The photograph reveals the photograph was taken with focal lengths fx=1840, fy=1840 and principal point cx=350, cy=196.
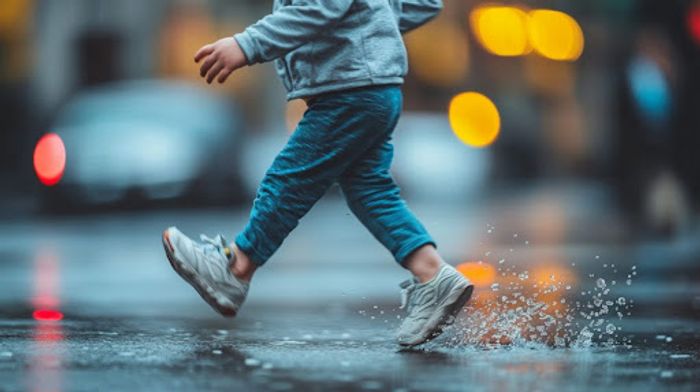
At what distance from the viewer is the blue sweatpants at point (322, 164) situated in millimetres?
6152

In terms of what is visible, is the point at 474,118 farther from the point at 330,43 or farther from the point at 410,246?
the point at 330,43

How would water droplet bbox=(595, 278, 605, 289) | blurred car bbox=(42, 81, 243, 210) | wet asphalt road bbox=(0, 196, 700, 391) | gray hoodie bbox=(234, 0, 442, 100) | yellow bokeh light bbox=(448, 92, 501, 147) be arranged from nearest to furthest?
wet asphalt road bbox=(0, 196, 700, 391) < gray hoodie bbox=(234, 0, 442, 100) < water droplet bbox=(595, 278, 605, 289) < blurred car bbox=(42, 81, 243, 210) < yellow bokeh light bbox=(448, 92, 501, 147)

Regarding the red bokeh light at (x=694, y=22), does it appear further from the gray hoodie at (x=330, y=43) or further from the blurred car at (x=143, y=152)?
the gray hoodie at (x=330, y=43)

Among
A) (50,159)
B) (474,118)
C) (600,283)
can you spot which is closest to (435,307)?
(600,283)

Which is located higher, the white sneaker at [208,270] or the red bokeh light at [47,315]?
the white sneaker at [208,270]

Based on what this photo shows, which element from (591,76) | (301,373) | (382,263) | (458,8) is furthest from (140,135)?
(591,76)

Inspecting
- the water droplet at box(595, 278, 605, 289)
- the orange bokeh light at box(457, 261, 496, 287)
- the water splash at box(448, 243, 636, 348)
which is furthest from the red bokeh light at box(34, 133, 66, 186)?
the water droplet at box(595, 278, 605, 289)

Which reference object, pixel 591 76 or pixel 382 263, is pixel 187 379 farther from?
pixel 591 76

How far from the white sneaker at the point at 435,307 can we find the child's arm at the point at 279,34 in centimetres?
92

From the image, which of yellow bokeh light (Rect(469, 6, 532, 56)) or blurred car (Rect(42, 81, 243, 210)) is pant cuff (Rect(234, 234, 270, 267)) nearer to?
blurred car (Rect(42, 81, 243, 210))

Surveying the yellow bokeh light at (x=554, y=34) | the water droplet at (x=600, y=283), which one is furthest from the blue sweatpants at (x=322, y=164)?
the yellow bokeh light at (x=554, y=34)

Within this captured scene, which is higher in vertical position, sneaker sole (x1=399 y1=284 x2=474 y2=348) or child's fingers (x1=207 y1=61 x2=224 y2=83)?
child's fingers (x1=207 y1=61 x2=224 y2=83)

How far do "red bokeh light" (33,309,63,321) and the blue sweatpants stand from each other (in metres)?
1.44

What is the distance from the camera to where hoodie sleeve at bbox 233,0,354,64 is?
5.96 m
